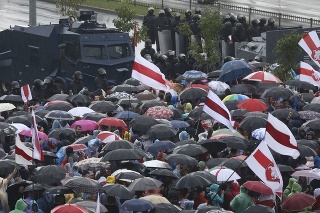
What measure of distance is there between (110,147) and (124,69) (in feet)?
42.6

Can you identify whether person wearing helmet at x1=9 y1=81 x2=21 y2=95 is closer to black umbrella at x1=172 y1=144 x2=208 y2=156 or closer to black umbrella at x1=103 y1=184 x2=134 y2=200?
black umbrella at x1=172 y1=144 x2=208 y2=156

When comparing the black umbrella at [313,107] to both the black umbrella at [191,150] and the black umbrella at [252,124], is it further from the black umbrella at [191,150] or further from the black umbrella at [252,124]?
the black umbrella at [191,150]

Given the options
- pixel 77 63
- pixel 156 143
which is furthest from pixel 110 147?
pixel 77 63

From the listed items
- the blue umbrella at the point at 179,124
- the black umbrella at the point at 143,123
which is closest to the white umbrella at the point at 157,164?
the black umbrella at the point at 143,123

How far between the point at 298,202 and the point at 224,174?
1.92 meters

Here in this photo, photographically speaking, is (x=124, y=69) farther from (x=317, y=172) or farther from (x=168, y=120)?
(x=317, y=172)

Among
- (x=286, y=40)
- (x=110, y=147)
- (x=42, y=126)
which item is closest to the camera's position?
(x=110, y=147)

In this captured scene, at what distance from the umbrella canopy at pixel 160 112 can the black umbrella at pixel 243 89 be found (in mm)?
3740

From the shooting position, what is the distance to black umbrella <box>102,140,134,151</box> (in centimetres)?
2850

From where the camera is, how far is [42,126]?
32.2m

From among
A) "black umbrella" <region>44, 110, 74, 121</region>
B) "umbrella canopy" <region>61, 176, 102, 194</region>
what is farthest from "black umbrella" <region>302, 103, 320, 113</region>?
"umbrella canopy" <region>61, 176, 102, 194</region>

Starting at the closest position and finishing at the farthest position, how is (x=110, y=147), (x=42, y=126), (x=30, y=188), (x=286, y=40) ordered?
(x=30, y=188) < (x=110, y=147) < (x=42, y=126) < (x=286, y=40)

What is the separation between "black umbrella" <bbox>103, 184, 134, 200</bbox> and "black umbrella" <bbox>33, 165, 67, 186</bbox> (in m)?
1.51

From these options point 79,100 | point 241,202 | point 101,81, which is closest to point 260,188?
point 241,202
